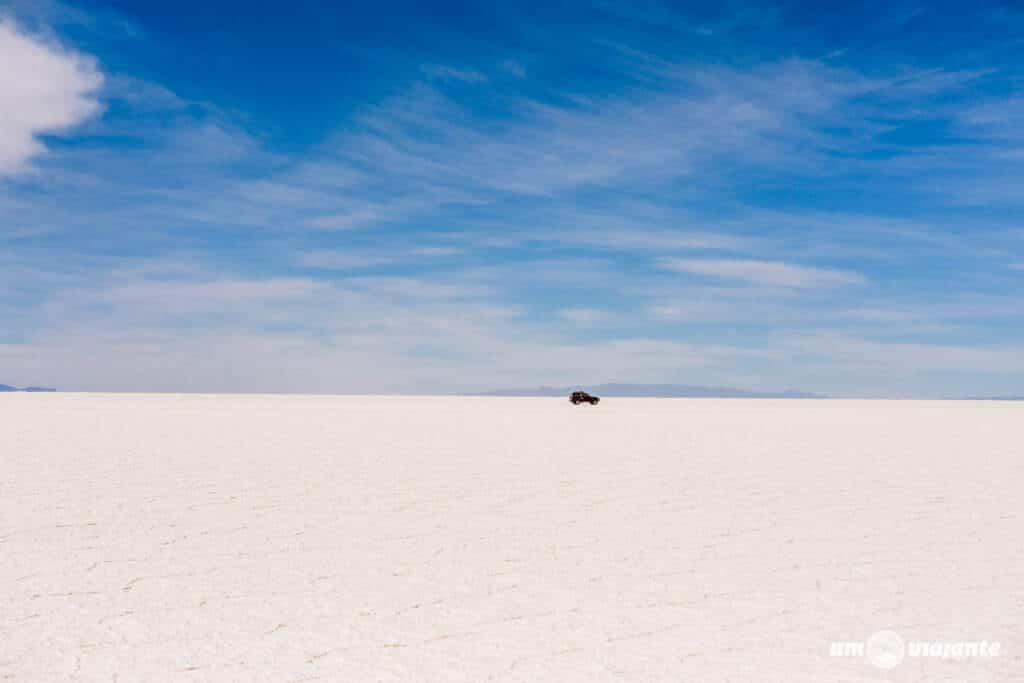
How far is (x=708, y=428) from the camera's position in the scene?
75.9ft

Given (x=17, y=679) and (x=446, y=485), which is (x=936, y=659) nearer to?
(x=17, y=679)

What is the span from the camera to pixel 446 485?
10.3 meters

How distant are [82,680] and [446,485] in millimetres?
6469

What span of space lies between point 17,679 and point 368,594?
77.6 inches

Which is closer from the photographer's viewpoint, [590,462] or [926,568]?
[926,568]

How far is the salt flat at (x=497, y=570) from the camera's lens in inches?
168

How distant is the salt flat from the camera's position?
4273mm

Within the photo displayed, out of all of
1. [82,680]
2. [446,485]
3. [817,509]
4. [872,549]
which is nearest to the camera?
[82,680]

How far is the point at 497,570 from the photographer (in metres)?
6.10

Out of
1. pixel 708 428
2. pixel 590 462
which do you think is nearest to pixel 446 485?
pixel 590 462

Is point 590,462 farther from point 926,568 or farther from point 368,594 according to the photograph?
point 368,594

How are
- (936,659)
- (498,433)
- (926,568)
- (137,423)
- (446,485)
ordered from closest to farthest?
(936,659) → (926,568) → (446,485) → (498,433) → (137,423)

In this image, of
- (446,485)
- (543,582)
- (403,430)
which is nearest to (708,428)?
(403,430)

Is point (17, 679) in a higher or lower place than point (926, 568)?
lower
